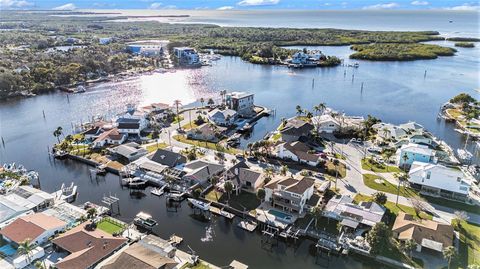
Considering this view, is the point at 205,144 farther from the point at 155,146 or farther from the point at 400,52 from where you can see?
the point at 400,52

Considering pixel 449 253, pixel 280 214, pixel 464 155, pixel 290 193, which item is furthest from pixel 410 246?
pixel 464 155

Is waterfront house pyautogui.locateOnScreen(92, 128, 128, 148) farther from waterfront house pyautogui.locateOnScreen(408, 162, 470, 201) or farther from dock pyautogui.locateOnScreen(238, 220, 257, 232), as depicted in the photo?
waterfront house pyautogui.locateOnScreen(408, 162, 470, 201)

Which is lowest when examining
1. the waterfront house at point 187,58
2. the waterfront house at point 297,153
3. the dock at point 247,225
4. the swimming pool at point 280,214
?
the dock at point 247,225

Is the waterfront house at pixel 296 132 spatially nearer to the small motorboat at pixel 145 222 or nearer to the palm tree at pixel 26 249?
the small motorboat at pixel 145 222

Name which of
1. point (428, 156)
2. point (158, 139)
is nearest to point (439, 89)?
point (428, 156)

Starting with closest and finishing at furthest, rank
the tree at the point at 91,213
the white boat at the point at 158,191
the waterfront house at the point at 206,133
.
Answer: the tree at the point at 91,213 < the white boat at the point at 158,191 < the waterfront house at the point at 206,133

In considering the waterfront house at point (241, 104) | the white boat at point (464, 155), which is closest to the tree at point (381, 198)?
the white boat at point (464, 155)

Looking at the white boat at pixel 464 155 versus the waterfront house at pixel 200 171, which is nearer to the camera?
the waterfront house at pixel 200 171
